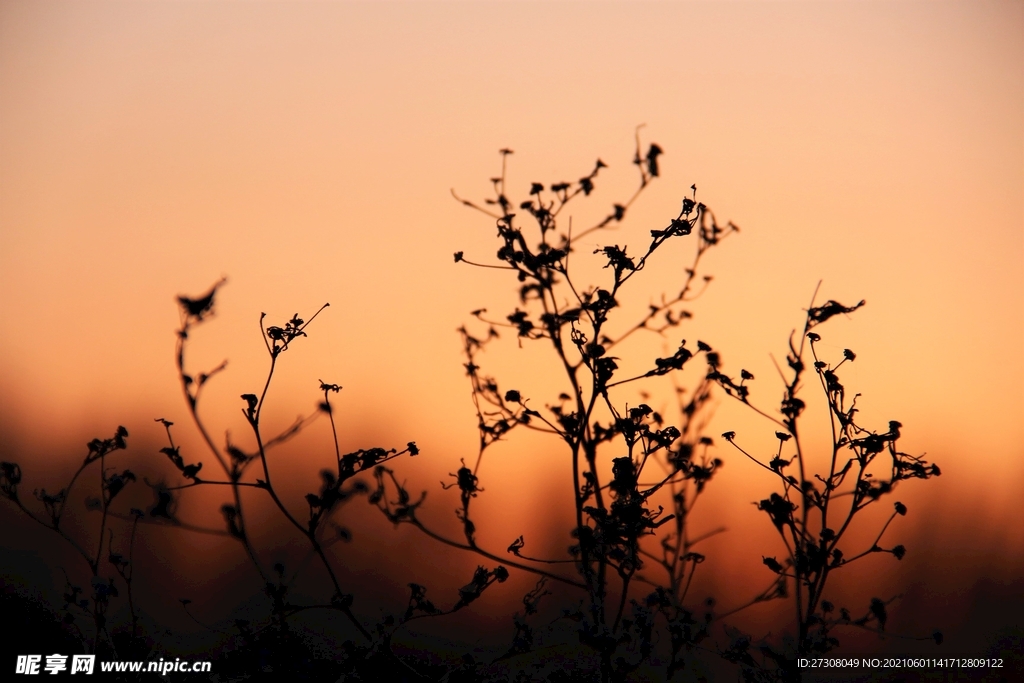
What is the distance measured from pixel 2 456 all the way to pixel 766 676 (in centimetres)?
567

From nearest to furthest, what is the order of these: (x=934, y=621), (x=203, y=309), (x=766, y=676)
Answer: (x=203, y=309)
(x=766, y=676)
(x=934, y=621)

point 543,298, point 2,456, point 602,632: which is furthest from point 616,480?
point 2,456

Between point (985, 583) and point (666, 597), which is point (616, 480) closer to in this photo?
point (666, 597)

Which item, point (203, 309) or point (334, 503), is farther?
point (334, 503)

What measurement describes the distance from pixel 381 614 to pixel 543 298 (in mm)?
2377

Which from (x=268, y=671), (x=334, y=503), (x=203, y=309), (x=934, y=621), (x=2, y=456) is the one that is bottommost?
(x=934, y=621)

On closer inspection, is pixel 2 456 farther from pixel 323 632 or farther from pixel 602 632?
pixel 602 632

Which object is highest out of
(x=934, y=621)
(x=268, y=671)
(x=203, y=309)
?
(x=203, y=309)

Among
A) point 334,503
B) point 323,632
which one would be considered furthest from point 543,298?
point 323,632

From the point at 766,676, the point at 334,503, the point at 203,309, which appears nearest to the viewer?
the point at 203,309

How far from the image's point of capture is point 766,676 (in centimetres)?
484

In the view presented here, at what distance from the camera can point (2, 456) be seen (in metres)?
5.79

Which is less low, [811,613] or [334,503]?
[334,503]

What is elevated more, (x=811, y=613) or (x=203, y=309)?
(x=203, y=309)
